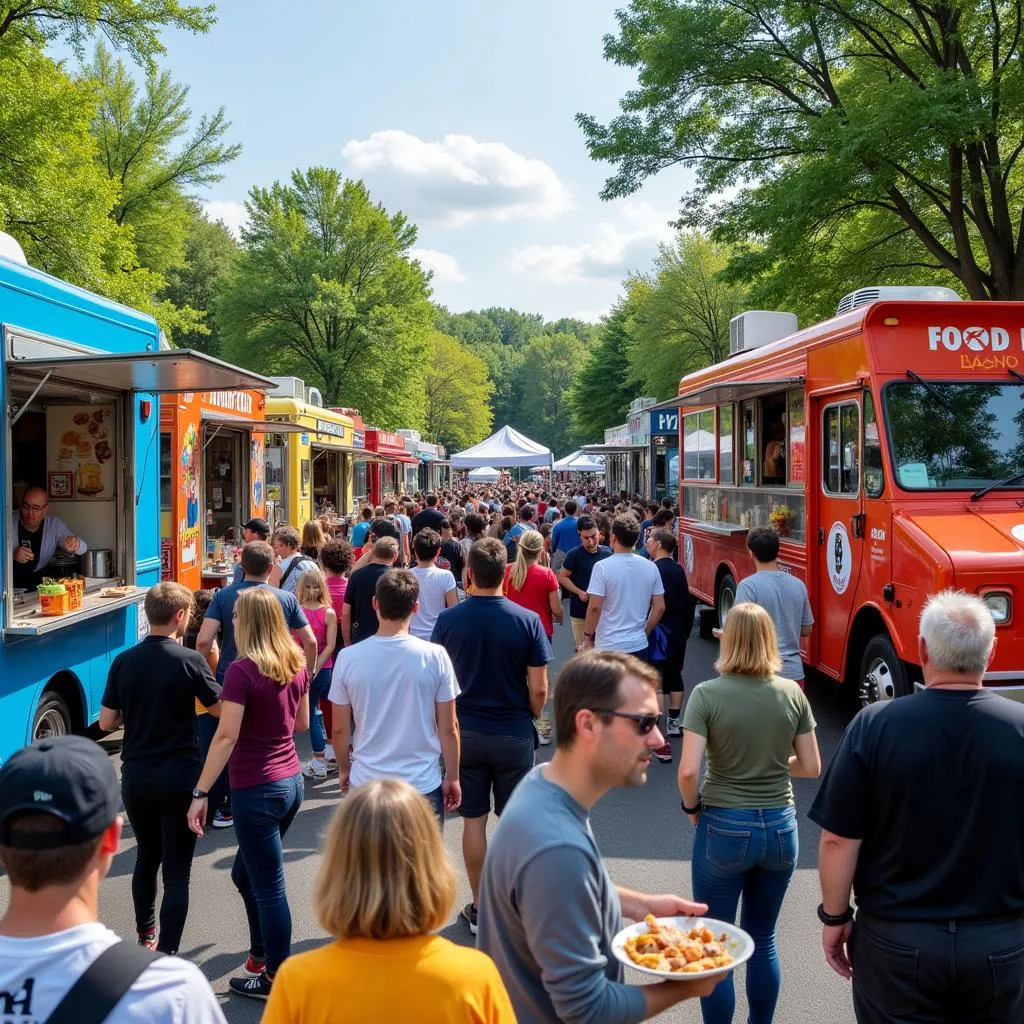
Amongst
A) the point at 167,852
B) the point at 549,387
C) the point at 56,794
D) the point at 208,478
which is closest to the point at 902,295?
the point at 167,852

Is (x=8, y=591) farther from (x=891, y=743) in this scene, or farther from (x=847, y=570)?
(x=847, y=570)

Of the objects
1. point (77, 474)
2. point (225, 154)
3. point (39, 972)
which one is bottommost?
point (39, 972)

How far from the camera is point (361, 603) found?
7.41 m

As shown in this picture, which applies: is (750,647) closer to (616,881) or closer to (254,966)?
(616,881)

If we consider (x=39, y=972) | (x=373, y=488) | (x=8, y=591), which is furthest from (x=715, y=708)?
(x=373, y=488)

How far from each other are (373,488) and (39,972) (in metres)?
28.5

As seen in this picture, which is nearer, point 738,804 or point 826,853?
point 826,853

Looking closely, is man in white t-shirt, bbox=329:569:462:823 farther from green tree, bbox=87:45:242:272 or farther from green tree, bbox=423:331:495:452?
green tree, bbox=423:331:495:452

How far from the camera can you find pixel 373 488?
29984 millimetres

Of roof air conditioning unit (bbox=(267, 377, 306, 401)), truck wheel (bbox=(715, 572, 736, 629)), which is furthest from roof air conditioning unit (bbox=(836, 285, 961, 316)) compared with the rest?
roof air conditioning unit (bbox=(267, 377, 306, 401))

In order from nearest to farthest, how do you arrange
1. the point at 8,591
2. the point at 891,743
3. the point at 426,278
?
the point at 891,743
the point at 8,591
the point at 426,278

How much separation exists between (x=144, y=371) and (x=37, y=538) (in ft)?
6.41

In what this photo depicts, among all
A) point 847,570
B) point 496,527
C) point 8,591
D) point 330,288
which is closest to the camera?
point 8,591

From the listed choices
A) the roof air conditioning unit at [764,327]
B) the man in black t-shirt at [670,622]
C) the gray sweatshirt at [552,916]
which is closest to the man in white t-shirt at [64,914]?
the gray sweatshirt at [552,916]
